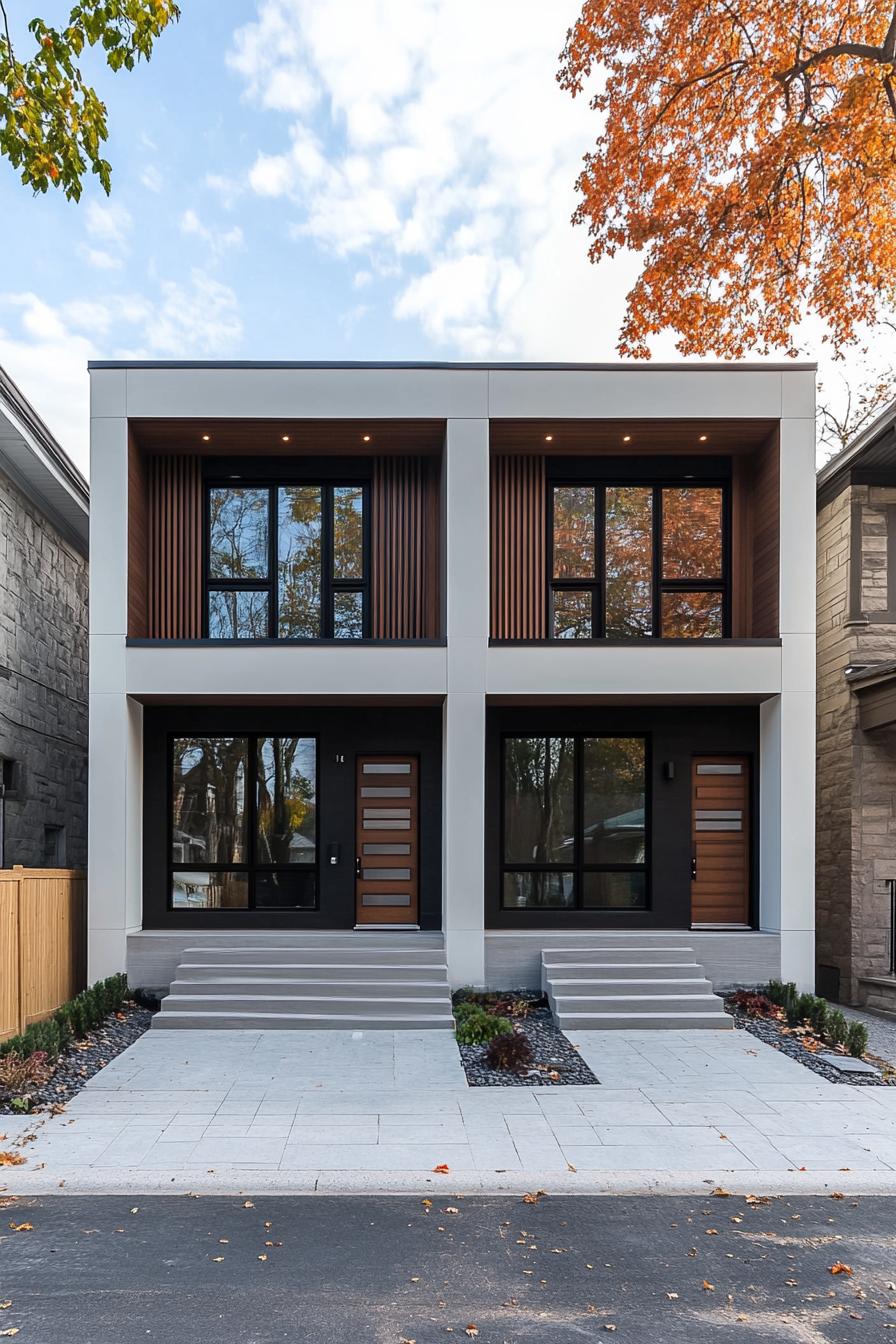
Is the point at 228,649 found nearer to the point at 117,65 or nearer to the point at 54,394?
the point at 117,65

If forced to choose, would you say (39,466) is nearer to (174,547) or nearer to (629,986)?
(174,547)

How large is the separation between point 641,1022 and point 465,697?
3.95 meters

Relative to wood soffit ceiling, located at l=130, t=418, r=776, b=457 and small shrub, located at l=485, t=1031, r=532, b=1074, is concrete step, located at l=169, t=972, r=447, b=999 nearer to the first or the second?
small shrub, located at l=485, t=1031, r=532, b=1074

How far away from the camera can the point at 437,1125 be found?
6270mm

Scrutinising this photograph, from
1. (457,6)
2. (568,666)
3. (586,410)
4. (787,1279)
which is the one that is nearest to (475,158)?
(457,6)

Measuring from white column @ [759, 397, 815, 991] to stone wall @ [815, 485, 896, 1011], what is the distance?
1.15 m

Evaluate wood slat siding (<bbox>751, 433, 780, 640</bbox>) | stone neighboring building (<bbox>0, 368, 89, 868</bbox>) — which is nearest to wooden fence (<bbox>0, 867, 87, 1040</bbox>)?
stone neighboring building (<bbox>0, 368, 89, 868</bbox>)

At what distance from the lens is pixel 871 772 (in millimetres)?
10914

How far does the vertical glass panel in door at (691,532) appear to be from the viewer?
1121cm

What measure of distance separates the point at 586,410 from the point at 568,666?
119 inches

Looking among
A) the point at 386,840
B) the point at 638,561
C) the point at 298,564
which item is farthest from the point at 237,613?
the point at 638,561

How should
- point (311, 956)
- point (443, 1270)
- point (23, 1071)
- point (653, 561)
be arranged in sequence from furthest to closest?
point (653, 561)
point (311, 956)
point (23, 1071)
point (443, 1270)

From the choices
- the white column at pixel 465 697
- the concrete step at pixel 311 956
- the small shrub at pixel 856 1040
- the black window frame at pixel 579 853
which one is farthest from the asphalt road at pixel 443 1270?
the black window frame at pixel 579 853

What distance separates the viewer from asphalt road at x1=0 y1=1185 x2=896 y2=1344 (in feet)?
12.5
